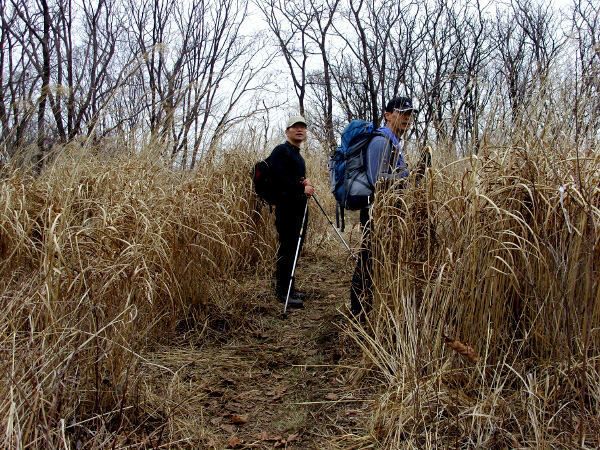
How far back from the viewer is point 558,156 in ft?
6.75

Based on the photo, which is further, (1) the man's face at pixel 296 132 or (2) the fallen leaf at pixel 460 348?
(1) the man's face at pixel 296 132

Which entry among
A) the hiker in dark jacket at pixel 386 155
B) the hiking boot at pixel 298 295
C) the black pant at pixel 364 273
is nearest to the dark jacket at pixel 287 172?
the hiking boot at pixel 298 295

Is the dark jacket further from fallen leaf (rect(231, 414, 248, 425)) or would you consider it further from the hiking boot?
fallen leaf (rect(231, 414, 248, 425))

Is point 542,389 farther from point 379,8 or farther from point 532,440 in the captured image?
point 379,8

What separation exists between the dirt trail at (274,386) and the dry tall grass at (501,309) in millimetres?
263

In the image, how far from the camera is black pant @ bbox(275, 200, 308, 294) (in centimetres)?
386

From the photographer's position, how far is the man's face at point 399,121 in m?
2.68

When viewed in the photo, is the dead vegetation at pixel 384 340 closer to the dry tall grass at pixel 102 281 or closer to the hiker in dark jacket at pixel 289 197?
the dry tall grass at pixel 102 281

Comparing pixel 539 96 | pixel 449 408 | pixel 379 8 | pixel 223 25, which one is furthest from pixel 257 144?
pixel 379 8

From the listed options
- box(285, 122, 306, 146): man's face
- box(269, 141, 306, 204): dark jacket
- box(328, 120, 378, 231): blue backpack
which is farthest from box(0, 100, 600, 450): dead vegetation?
box(285, 122, 306, 146): man's face

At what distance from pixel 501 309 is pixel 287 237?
224cm

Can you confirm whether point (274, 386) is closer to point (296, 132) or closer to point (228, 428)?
point (228, 428)

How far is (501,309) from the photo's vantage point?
1.96 metres

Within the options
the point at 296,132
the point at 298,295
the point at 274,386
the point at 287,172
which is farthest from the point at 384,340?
the point at 296,132
